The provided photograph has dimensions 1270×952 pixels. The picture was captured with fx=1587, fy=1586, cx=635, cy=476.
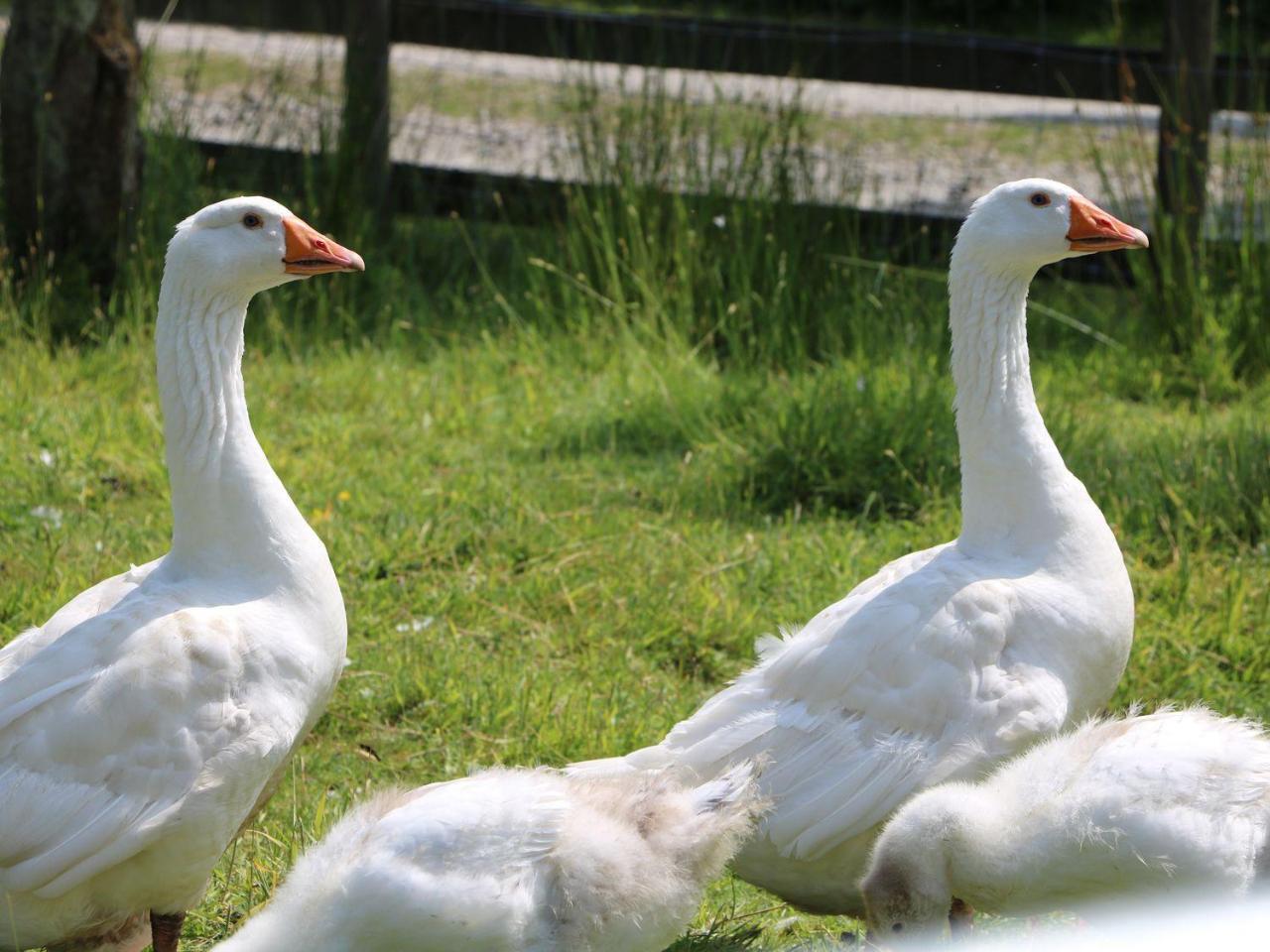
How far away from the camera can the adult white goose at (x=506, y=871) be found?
307 centimetres

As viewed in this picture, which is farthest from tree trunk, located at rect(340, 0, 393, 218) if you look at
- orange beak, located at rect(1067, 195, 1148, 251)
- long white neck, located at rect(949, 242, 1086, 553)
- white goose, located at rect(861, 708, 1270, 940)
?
white goose, located at rect(861, 708, 1270, 940)

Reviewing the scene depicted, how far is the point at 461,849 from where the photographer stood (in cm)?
312

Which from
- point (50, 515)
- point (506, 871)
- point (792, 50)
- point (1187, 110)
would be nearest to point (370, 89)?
point (792, 50)

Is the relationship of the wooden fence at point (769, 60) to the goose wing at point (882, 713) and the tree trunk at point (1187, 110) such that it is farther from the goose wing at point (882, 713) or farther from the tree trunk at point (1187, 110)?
the goose wing at point (882, 713)

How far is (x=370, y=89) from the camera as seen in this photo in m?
8.59

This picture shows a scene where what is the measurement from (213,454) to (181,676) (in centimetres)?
64

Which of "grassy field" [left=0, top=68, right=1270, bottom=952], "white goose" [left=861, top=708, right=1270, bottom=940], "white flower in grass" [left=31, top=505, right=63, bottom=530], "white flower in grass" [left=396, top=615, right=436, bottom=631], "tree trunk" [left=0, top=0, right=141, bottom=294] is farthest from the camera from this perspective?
"tree trunk" [left=0, top=0, right=141, bottom=294]

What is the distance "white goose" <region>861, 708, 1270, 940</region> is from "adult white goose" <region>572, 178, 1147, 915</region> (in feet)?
0.79

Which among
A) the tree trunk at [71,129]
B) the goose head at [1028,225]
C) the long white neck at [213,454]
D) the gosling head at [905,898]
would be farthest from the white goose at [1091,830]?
the tree trunk at [71,129]

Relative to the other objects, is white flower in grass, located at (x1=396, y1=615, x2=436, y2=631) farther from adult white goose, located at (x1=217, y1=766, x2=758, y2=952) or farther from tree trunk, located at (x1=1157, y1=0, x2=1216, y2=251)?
tree trunk, located at (x1=1157, y1=0, x2=1216, y2=251)

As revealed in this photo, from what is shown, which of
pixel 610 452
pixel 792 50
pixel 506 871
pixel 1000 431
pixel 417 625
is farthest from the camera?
pixel 792 50

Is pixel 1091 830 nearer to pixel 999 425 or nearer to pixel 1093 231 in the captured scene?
pixel 999 425

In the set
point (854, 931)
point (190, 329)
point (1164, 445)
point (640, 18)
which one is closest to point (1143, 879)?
point (854, 931)

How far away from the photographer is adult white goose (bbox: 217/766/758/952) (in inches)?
121
